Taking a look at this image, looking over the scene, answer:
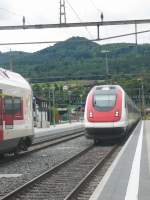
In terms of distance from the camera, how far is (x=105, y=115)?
27953mm

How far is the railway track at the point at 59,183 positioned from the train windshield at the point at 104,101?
8.90 meters

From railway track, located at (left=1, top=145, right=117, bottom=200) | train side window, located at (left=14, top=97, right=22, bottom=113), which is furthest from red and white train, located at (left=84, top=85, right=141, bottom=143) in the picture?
train side window, located at (left=14, top=97, right=22, bottom=113)

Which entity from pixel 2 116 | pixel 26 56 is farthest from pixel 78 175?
pixel 26 56

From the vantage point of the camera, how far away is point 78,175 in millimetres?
14969

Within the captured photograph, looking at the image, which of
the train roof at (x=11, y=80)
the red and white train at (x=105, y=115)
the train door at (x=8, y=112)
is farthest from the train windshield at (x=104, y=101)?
the train door at (x=8, y=112)

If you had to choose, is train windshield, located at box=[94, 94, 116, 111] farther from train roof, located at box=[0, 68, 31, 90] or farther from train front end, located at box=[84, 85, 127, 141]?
train roof, located at box=[0, 68, 31, 90]

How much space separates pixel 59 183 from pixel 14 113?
5.88 m

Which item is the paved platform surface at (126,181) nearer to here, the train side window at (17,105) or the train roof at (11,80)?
the train side window at (17,105)

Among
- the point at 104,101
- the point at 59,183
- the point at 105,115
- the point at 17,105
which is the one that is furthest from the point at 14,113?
the point at 104,101

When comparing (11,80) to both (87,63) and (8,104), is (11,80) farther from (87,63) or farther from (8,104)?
(87,63)

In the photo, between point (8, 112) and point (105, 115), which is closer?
point (8, 112)

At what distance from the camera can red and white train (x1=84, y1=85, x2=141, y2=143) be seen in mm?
27641

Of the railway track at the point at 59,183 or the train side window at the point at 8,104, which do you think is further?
the train side window at the point at 8,104

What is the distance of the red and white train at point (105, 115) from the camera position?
90.7 feet
